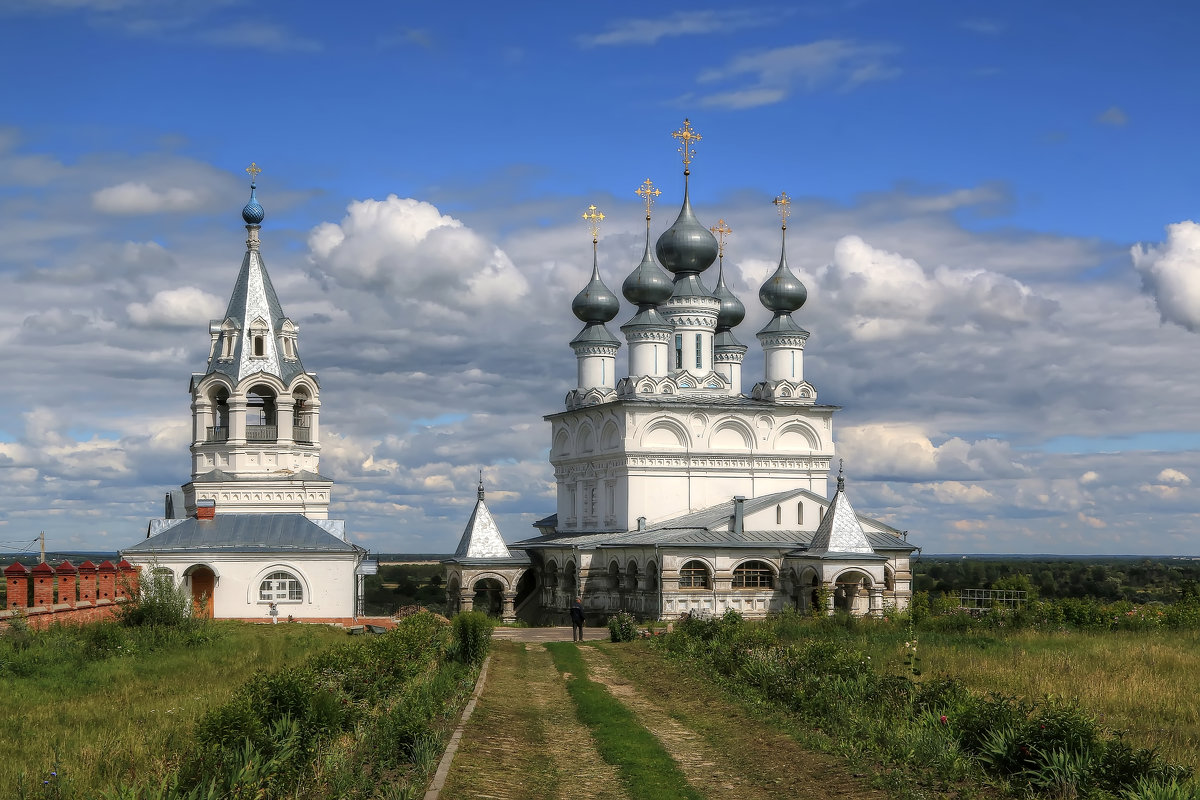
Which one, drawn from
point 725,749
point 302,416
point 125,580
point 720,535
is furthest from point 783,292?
point 725,749

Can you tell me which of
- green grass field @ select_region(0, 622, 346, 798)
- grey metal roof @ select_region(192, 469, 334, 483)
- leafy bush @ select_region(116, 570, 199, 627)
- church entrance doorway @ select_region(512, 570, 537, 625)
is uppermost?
grey metal roof @ select_region(192, 469, 334, 483)

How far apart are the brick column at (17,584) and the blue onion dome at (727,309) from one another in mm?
22740

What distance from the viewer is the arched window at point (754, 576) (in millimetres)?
28484

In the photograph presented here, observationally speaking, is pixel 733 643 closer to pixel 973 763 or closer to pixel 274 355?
pixel 973 763

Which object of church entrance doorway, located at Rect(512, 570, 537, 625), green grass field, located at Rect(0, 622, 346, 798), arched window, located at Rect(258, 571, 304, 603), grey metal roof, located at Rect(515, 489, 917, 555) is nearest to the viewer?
green grass field, located at Rect(0, 622, 346, 798)

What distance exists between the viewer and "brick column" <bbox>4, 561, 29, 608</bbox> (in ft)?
54.2

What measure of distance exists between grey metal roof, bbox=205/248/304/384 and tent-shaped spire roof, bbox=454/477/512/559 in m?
5.44

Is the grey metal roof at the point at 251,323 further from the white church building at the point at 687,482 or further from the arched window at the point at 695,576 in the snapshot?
the arched window at the point at 695,576

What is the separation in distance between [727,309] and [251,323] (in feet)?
42.8

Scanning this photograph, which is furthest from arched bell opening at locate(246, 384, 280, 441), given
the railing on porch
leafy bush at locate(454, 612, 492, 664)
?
leafy bush at locate(454, 612, 492, 664)

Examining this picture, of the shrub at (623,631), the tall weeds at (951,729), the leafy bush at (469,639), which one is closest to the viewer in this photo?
the tall weeds at (951,729)

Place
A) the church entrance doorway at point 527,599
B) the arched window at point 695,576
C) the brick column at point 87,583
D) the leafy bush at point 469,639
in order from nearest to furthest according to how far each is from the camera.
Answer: the leafy bush at point 469,639 < the brick column at point 87,583 < the arched window at point 695,576 < the church entrance doorway at point 527,599

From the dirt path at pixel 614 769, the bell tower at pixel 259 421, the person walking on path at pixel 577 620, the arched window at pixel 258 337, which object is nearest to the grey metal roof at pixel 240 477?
the bell tower at pixel 259 421

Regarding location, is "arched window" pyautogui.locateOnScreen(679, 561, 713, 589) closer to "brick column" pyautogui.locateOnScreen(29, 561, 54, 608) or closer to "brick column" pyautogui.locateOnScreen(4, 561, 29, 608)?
"brick column" pyautogui.locateOnScreen(29, 561, 54, 608)
